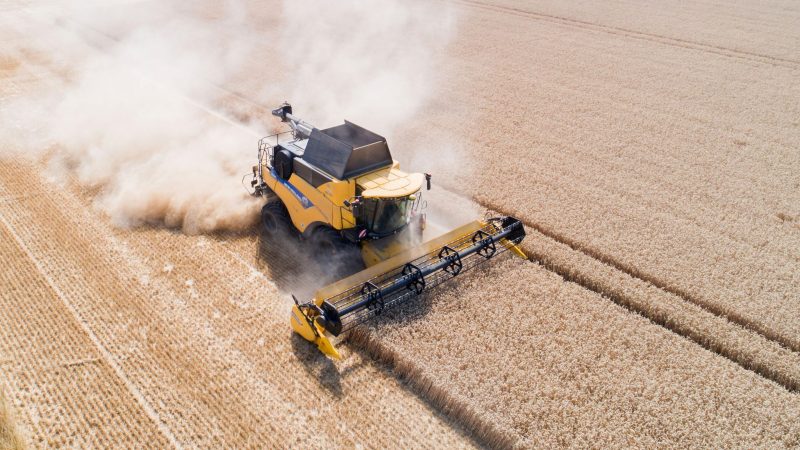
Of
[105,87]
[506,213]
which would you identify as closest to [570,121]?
[506,213]

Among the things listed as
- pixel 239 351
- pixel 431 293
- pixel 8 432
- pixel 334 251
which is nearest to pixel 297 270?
pixel 334 251

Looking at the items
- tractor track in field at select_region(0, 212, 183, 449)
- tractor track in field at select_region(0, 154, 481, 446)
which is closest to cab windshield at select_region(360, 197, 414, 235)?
tractor track in field at select_region(0, 154, 481, 446)

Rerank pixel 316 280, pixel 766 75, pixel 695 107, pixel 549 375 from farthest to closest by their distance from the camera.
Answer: pixel 766 75, pixel 695 107, pixel 316 280, pixel 549 375

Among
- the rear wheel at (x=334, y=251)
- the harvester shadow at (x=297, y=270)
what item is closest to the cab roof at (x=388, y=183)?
the rear wheel at (x=334, y=251)

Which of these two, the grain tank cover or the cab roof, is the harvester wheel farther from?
the cab roof

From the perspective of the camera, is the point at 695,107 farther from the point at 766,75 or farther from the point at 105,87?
the point at 105,87

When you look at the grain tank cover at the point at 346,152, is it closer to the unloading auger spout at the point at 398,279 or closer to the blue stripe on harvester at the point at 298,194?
the blue stripe on harvester at the point at 298,194
